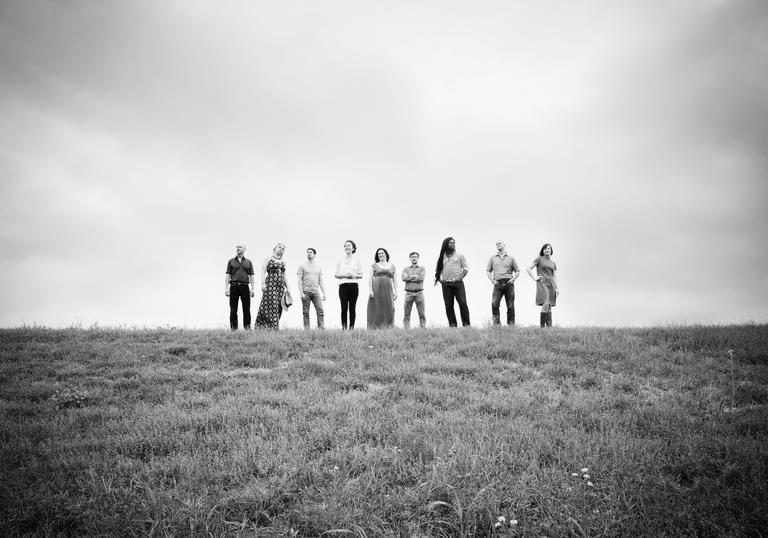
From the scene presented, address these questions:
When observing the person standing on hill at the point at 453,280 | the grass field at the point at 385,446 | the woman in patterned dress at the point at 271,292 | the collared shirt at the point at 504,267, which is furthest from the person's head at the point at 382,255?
the grass field at the point at 385,446

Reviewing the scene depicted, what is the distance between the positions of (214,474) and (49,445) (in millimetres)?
2062

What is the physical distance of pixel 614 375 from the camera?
22.7 ft

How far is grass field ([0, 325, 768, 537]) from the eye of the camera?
308cm

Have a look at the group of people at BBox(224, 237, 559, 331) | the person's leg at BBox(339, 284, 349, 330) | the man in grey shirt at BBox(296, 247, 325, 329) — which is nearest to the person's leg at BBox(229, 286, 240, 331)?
the group of people at BBox(224, 237, 559, 331)

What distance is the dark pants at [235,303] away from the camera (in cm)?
1155

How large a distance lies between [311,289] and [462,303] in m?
4.55

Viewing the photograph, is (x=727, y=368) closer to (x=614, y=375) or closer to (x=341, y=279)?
(x=614, y=375)

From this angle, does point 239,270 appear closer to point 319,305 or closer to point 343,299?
point 319,305

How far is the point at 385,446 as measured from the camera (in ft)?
13.2

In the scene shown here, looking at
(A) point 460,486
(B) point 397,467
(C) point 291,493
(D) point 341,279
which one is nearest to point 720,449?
(A) point 460,486

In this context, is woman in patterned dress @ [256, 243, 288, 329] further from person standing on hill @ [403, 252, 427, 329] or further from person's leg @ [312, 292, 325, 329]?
person standing on hill @ [403, 252, 427, 329]

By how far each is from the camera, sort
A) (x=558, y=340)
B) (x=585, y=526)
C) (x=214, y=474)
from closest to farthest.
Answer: (x=585, y=526), (x=214, y=474), (x=558, y=340)

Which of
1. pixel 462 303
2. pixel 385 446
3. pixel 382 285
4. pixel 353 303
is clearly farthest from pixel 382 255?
pixel 385 446

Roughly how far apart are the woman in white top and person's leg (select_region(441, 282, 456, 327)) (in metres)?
2.61
